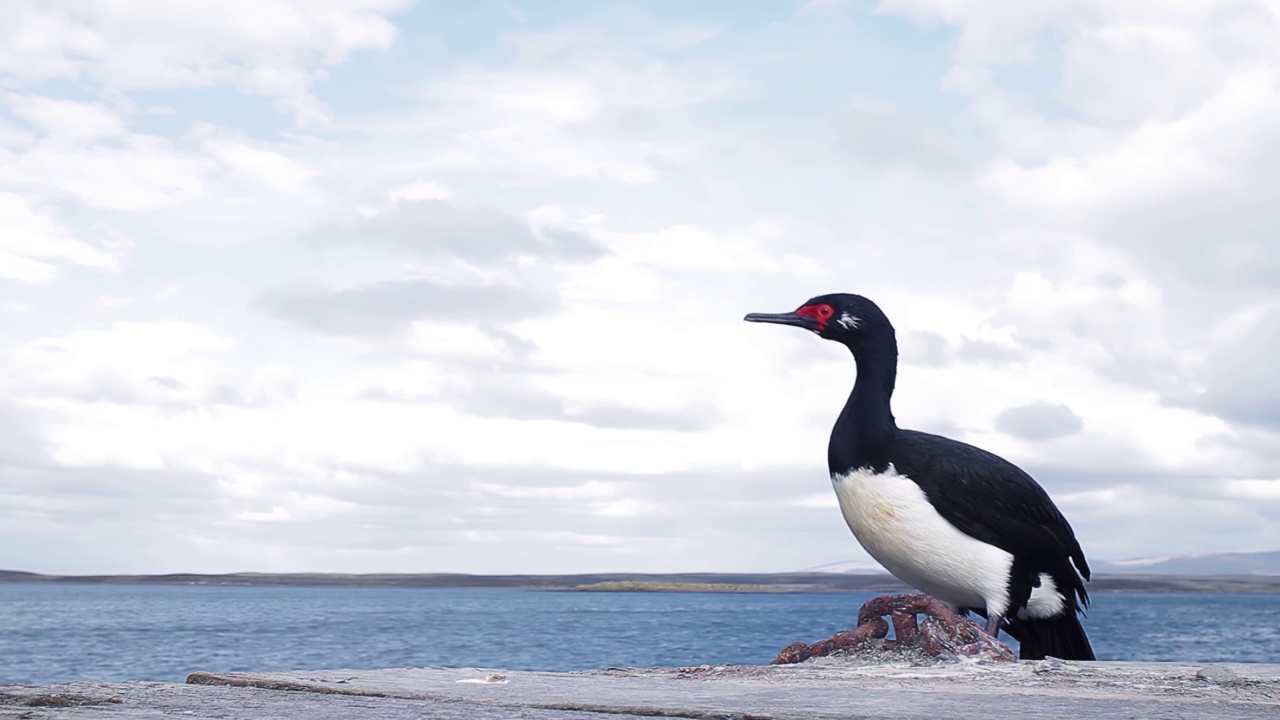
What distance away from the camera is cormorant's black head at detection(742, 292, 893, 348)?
924 cm

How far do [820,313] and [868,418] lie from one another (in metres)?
1.05

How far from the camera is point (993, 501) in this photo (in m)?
8.34

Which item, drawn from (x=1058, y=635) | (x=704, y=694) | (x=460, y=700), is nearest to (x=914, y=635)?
(x=1058, y=635)

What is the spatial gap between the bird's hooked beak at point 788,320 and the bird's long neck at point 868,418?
374mm

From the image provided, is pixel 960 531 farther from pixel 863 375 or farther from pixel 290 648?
pixel 290 648

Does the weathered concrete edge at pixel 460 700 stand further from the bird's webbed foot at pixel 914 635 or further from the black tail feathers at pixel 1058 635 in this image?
the black tail feathers at pixel 1058 635

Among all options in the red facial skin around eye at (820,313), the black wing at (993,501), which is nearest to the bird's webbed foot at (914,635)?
the black wing at (993,501)

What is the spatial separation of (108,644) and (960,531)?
79.7 meters

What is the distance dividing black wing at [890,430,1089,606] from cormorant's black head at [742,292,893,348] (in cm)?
90

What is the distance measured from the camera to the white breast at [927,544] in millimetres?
8188

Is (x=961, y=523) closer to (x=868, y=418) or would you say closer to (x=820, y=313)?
(x=868, y=418)

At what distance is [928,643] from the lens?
6.91 meters

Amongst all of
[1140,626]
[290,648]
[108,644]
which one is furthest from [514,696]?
[1140,626]

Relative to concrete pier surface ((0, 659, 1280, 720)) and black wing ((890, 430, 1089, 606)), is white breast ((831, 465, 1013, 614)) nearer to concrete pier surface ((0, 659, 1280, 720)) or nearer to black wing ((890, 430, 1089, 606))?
black wing ((890, 430, 1089, 606))
